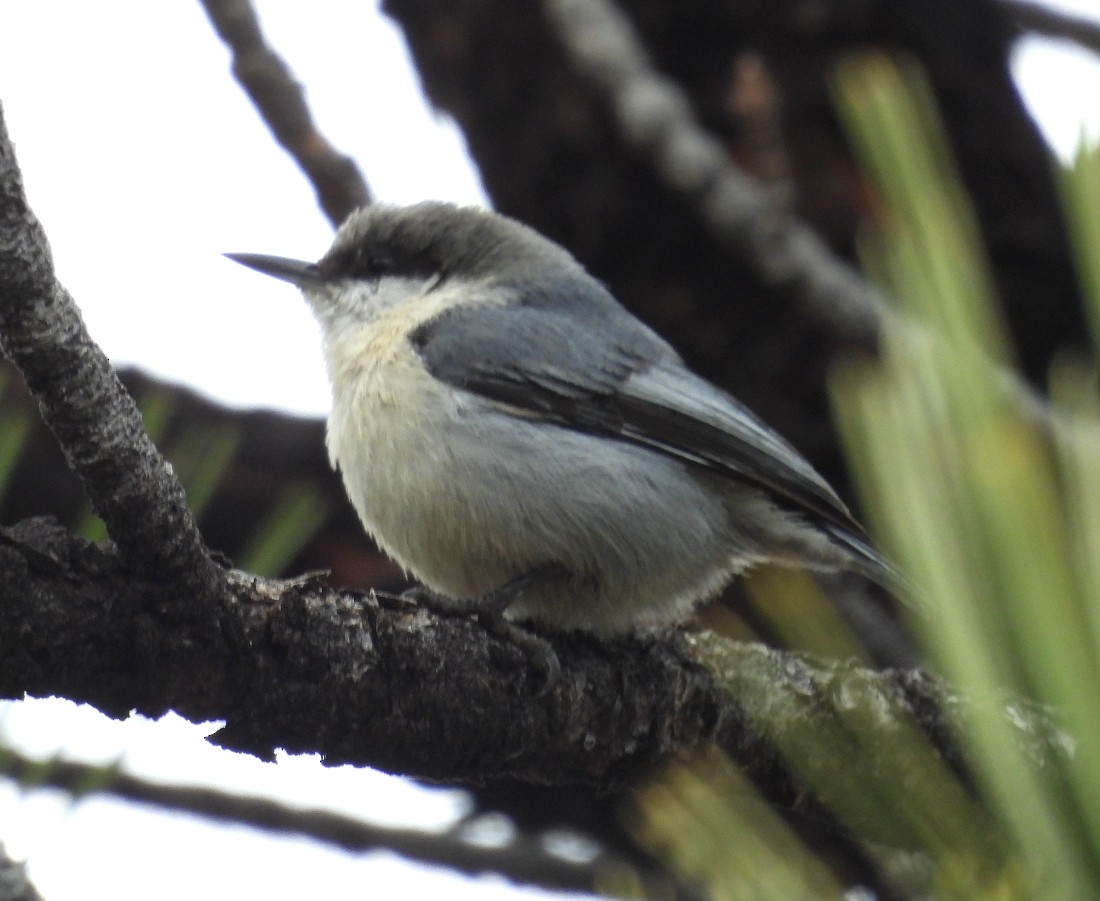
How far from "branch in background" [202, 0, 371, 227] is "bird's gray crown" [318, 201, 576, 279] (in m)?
0.50

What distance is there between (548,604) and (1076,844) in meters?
Result: 1.95

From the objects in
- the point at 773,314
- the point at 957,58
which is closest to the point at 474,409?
the point at 773,314

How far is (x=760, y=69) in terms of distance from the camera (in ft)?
12.2

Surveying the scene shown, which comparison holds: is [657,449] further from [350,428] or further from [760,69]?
[760,69]

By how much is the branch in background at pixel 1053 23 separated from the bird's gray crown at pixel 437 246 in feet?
4.77

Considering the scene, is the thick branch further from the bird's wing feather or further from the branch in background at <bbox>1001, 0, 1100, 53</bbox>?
the branch in background at <bbox>1001, 0, 1100, 53</bbox>

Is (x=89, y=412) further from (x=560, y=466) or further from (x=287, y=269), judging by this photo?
(x=287, y=269)

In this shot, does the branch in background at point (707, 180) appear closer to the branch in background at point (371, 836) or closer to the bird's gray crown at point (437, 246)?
the bird's gray crown at point (437, 246)

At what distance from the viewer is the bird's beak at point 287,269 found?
3736 mm

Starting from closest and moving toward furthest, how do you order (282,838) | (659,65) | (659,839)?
(659,839), (282,838), (659,65)

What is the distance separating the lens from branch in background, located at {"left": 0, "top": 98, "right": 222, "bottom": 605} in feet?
4.44

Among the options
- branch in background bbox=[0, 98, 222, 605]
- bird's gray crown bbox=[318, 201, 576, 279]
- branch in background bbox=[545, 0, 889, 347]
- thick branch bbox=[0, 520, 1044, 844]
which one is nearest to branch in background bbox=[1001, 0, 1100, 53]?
branch in background bbox=[545, 0, 889, 347]

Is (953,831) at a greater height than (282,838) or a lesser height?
greater

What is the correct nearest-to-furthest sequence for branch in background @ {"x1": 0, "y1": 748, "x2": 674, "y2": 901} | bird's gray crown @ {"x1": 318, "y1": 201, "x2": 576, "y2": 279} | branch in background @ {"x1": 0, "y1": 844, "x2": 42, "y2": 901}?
branch in background @ {"x1": 0, "y1": 844, "x2": 42, "y2": 901} < branch in background @ {"x1": 0, "y1": 748, "x2": 674, "y2": 901} < bird's gray crown @ {"x1": 318, "y1": 201, "x2": 576, "y2": 279}
